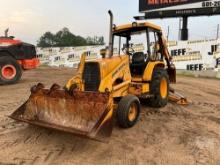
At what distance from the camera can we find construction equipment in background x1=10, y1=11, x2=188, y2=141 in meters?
5.43

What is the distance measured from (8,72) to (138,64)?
6.36 m

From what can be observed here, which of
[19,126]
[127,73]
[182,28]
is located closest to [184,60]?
[182,28]

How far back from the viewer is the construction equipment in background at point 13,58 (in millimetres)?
11930

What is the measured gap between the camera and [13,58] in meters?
12.2

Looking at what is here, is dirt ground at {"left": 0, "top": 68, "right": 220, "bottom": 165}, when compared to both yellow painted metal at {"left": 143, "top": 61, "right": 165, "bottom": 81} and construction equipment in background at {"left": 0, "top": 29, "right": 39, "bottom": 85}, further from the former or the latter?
construction equipment in background at {"left": 0, "top": 29, "right": 39, "bottom": 85}

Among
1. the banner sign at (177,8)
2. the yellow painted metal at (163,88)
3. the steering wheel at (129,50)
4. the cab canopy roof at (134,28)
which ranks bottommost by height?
the yellow painted metal at (163,88)

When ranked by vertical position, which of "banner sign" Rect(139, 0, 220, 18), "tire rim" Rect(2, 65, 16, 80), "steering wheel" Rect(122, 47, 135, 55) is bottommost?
"tire rim" Rect(2, 65, 16, 80)

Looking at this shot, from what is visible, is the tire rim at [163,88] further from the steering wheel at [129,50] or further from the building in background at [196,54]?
the building in background at [196,54]

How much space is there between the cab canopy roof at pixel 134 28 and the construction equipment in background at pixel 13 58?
5574 millimetres

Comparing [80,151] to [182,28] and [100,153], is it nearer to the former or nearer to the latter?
[100,153]

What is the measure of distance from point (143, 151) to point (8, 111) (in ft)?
12.7

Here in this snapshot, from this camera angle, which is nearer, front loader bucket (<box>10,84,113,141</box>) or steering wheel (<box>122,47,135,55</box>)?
front loader bucket (<box>10,84,113,141</box>)

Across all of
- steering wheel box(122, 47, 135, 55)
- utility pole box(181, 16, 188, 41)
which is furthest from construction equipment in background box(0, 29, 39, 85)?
utility pole box(181, 16, 188, 41)

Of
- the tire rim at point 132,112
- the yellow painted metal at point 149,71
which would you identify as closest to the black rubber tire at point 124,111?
the tire rim at point 132,112
